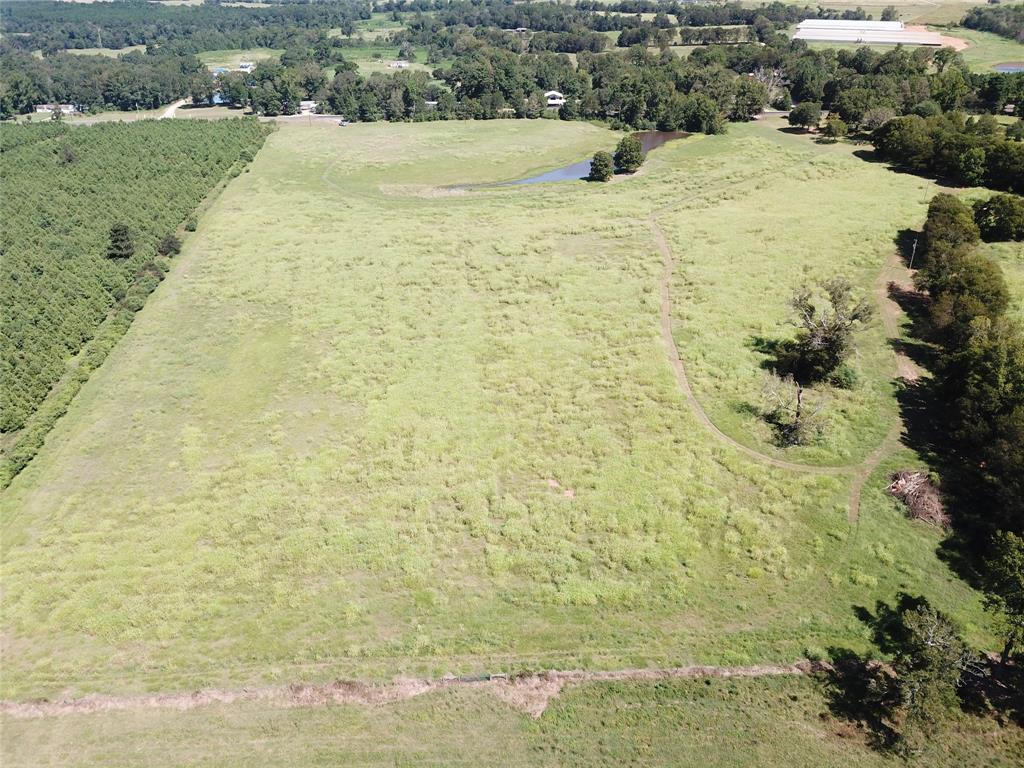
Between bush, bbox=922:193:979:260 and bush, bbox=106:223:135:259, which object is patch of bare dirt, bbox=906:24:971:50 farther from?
bush, bbox=106:223:135:259

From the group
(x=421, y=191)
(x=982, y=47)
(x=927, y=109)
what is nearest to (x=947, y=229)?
A: (x=927, y=109)

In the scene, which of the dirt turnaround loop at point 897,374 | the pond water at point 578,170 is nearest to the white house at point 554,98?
the pond water at point 578,170

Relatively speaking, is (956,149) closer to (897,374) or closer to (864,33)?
(897,374)

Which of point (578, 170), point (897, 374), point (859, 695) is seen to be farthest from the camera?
point (578, 170)

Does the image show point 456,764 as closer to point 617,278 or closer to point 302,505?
point 302,505

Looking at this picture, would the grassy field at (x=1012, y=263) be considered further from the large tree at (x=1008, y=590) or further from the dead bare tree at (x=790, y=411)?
the large tree at (x=1008, y=590)

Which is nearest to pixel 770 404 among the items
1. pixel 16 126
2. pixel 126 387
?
pixel 126 387

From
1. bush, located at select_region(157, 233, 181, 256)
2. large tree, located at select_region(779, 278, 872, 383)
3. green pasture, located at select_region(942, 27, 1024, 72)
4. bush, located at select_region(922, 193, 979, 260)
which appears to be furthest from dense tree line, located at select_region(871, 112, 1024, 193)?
bush, located at select_region(157, 233, 181, 256)
